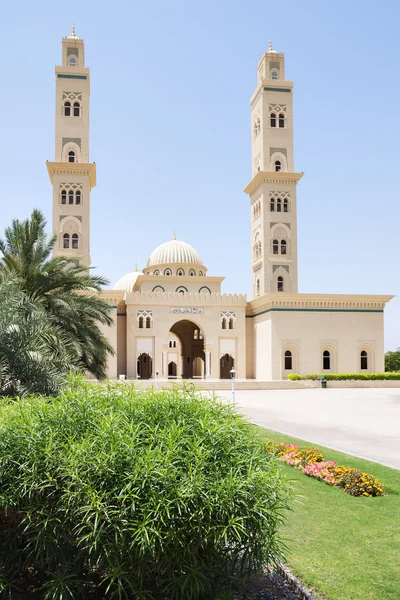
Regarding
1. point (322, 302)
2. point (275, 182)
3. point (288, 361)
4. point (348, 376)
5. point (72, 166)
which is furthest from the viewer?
point (275, 182)

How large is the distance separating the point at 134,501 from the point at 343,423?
40.9 feet

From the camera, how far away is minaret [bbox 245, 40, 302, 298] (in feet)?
127

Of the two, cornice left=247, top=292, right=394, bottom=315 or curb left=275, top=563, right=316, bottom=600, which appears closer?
curb left=275, top=563, right=316, bottom=600

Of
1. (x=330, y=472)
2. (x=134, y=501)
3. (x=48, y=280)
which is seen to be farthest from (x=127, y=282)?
(x=134, y=501)

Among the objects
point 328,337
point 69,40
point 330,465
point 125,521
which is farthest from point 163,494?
point 69,40

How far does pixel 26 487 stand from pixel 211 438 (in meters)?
1.23

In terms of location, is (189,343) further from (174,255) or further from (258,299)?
(258,299)

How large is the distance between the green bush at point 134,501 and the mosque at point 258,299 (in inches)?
1260

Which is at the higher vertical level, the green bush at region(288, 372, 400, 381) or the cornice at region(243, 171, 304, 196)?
the cornice at region(243, 171, 304, 196)

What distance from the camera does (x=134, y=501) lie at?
10.8 feet

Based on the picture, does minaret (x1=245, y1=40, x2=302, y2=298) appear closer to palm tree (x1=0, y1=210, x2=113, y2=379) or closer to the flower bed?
palm tree (x1=0, y1=210, x2=113, y2=379)

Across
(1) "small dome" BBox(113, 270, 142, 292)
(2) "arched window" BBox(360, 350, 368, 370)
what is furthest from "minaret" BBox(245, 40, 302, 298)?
(1) "small dome" BBox(113, 270, 142, 292)

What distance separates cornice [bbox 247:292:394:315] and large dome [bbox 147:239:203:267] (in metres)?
9.33

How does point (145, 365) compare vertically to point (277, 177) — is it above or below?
below
